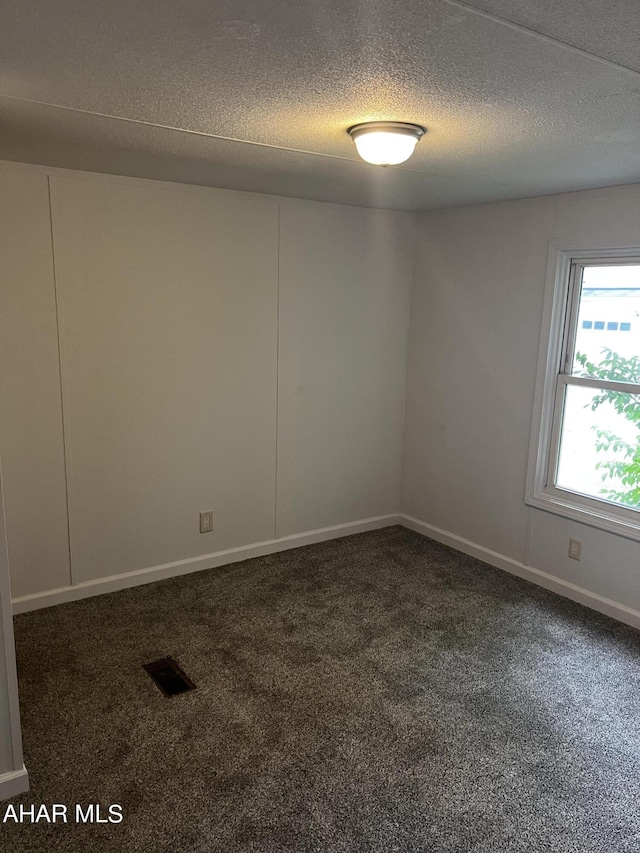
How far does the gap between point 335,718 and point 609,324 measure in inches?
97.2

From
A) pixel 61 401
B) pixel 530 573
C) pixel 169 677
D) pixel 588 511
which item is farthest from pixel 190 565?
pixel 588 511

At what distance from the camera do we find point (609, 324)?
3477mm

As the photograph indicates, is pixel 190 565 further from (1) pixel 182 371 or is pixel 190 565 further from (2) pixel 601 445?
(2) pixel 601 445

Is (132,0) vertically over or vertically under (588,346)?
over

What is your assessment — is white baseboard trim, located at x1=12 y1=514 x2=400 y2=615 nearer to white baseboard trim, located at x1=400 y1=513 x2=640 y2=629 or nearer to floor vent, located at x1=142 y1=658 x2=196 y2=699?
white baseboard trim, located at x1=400 y1=513 x2=640 y2=629

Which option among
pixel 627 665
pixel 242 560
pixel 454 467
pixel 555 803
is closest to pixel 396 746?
pixel 555 803

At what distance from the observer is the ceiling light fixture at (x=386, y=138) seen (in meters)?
2.17

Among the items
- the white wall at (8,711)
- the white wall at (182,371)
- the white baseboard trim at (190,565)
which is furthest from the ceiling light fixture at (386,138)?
the white baseboard trim at (190,565)

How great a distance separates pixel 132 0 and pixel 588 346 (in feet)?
9.89

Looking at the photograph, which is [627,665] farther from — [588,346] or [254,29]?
[254,29]

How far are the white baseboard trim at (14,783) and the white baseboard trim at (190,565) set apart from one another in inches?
51.6

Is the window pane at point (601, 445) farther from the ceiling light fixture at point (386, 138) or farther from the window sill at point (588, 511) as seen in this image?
the ceiling light fixture at point (386, 138)

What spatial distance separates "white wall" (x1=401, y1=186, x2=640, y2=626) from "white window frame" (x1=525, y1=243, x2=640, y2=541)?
6 centimetres

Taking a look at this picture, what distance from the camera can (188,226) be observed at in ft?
11.6
